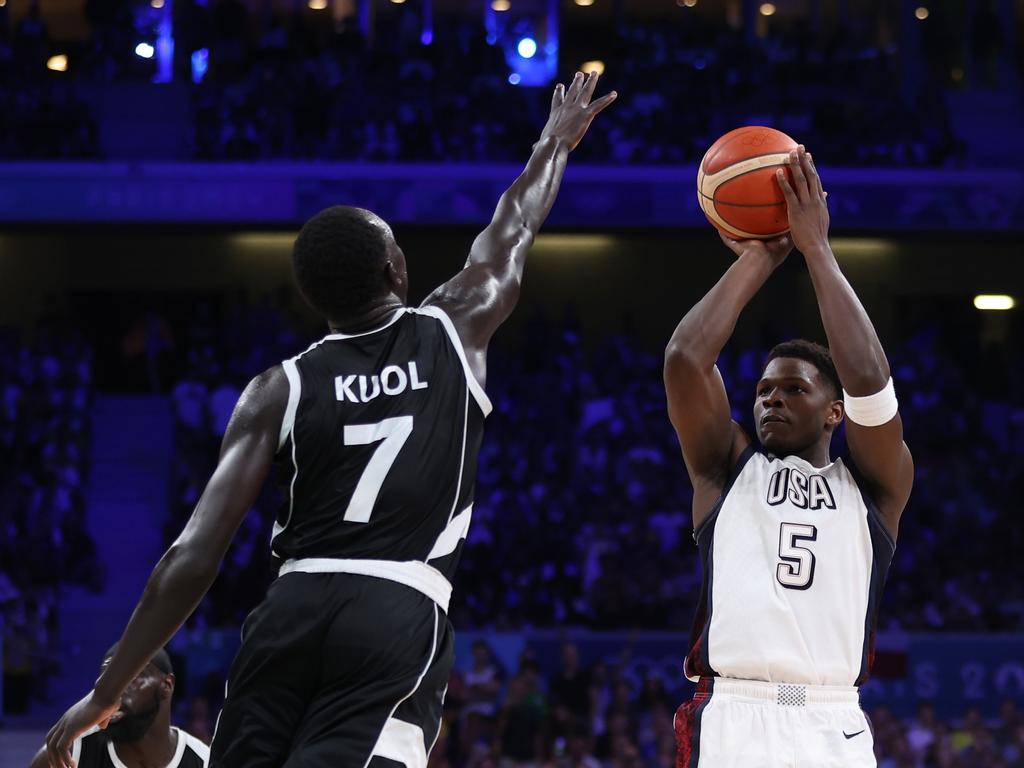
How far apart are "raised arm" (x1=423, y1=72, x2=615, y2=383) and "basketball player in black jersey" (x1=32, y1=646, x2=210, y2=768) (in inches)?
74.4

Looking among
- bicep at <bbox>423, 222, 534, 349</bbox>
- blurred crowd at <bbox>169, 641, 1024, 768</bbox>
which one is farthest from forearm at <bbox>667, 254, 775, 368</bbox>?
blurred crowd at <bbox>169, 641, 1024, 768</bbox>

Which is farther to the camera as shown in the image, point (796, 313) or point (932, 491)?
point (796, 313)

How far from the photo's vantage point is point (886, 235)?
19125 mm

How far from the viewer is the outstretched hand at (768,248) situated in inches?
176

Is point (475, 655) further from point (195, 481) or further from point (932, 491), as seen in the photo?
point (932, 491)

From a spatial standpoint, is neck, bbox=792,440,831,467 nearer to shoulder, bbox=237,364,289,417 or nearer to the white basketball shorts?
the white basketball shorts

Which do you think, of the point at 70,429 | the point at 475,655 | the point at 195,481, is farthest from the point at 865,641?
the point at 70,429

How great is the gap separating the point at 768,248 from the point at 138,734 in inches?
102

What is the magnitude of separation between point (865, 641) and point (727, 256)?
59.6 feet

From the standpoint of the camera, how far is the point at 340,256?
354 centimetres

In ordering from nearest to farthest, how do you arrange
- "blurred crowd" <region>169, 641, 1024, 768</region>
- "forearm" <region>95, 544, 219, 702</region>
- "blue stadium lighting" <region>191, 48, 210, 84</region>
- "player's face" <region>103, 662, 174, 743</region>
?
"forearm" <region>95, 544, 219, 702</region>, "player's face" <region>103, 662, 174, 743</region>, "blurred crowd" <region>169, 641, 1024, 768</region>, "blue stadium lighting" <region>191, 48, 210, 84</region>

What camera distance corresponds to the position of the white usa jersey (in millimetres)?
4090

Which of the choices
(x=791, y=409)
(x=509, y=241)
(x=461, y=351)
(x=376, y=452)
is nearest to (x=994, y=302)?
(x=791, y=409)

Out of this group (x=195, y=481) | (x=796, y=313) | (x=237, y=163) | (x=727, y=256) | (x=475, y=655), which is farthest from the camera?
(x=727, y=256)
